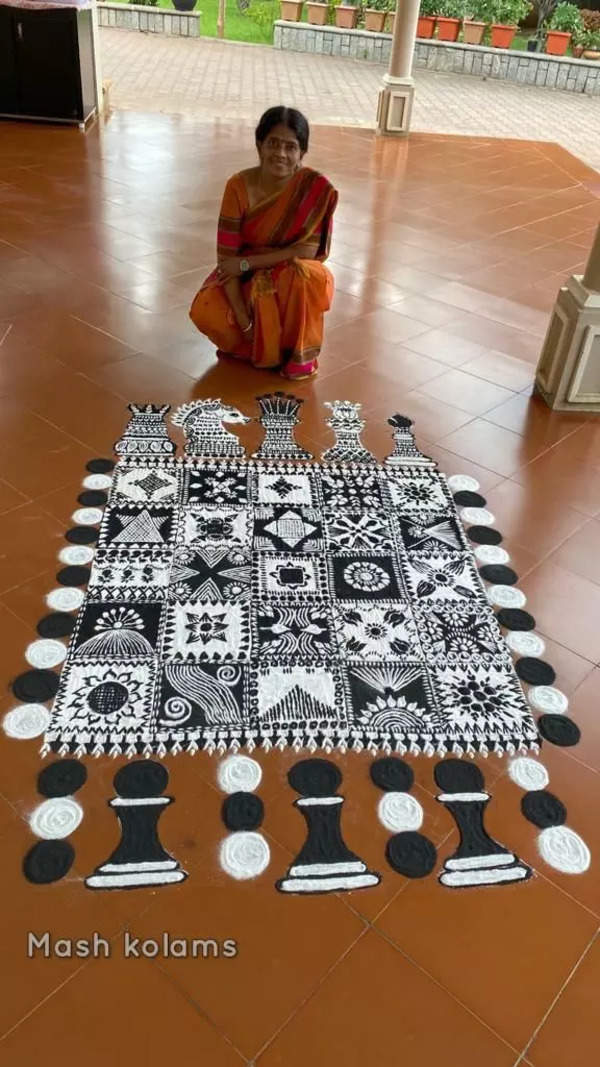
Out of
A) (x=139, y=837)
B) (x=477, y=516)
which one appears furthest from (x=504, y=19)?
(x=139, y=837)

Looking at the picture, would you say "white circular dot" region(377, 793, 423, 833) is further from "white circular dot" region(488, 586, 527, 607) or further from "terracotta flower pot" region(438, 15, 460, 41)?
"terracotta flower pot" region(438, 15, 460, 41)

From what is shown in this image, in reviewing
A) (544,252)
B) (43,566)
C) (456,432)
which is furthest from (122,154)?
(43,566)

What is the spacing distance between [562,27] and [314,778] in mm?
16859

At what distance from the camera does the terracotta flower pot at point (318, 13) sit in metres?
15.2

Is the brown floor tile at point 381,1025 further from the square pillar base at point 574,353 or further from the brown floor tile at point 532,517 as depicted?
the square pillar base at point 574,353

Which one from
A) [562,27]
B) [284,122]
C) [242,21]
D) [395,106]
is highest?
[284,122]

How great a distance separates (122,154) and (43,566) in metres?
5.88

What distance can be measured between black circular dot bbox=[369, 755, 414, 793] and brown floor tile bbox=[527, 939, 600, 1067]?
531 millimetres

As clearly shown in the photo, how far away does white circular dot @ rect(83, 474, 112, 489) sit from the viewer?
3.01 meters

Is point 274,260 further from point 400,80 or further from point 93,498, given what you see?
point 400,80

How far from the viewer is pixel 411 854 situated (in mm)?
1889

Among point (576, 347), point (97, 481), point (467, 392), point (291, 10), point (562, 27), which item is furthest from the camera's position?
point (291, 10)

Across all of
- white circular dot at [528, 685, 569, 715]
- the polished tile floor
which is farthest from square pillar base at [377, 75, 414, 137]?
white circular dot at [528, 685, 569, 715]

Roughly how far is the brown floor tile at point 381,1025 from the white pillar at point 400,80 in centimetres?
893
